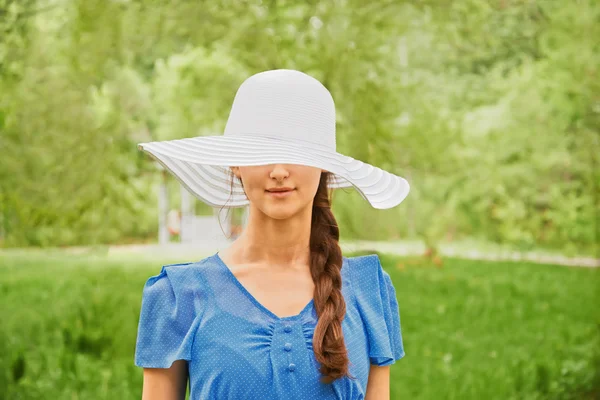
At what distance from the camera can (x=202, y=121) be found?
518cm

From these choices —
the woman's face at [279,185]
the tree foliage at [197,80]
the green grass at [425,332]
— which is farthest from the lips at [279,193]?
the green grass at [425,332]

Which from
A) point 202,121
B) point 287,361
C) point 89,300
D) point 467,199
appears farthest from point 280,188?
point 467,199

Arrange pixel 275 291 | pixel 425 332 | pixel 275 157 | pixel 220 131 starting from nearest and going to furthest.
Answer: pixel 275 157 < pixel 275 291 < pixel 425 332 < pixel 220 131

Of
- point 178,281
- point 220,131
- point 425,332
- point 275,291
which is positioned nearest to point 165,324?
point 178,281

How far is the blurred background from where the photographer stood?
3900 millimetres

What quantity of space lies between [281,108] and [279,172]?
112 mm

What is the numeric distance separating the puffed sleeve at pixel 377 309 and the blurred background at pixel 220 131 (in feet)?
1.25

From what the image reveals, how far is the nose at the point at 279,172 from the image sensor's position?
1.21m

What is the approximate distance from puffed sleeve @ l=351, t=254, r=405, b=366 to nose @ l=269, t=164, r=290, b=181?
0.83 feet

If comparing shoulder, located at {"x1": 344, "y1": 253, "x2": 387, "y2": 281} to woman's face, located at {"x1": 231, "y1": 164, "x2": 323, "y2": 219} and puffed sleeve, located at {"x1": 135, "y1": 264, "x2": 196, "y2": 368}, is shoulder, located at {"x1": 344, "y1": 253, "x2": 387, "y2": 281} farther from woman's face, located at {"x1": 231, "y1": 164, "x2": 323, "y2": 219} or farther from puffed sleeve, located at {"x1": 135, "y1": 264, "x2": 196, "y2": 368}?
puffed sleeve, located at {"x1": 135, "y1": 264, "x2": 196, "y2": 368}

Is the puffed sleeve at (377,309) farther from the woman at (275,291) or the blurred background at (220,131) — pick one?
the blurred background at (220,131)

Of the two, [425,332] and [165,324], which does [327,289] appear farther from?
[425,332]

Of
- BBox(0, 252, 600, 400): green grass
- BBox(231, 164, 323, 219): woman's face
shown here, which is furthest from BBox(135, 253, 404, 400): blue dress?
BBox(0, 252, 600, 400): green grass

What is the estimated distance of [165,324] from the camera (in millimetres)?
1219
